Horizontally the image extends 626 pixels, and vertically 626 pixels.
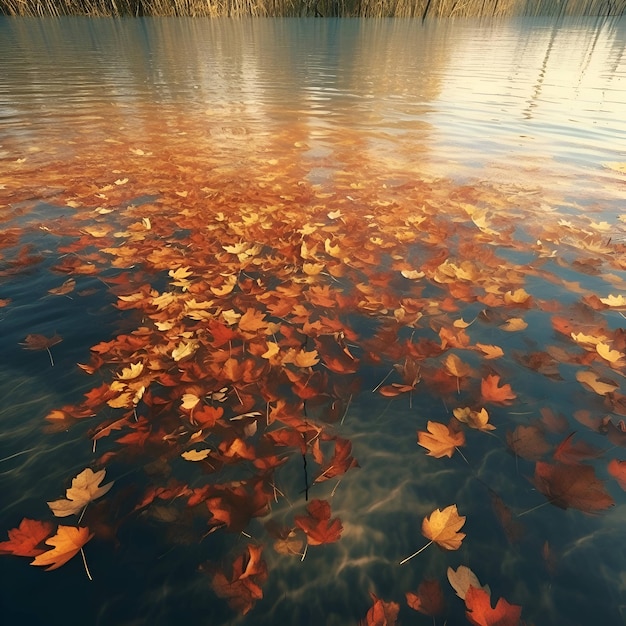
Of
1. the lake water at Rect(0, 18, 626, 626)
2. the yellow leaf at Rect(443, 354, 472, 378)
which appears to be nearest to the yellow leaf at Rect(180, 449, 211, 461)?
the lake water at Rect(0, 18, 626, 626)

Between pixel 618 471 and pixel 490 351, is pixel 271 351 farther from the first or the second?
pixel 618 471

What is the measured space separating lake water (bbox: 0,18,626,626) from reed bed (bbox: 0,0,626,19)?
134 feet

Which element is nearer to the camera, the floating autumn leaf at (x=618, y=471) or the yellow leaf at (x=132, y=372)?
the floating autumn leaf at (x=618, y=471)

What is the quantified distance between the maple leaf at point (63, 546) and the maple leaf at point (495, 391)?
2.03 meters

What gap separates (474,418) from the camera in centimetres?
196

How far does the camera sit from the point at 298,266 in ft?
10.8

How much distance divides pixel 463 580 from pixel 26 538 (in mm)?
1717

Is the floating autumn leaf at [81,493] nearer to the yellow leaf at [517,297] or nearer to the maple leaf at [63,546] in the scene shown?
the maple leaf at [63,546]

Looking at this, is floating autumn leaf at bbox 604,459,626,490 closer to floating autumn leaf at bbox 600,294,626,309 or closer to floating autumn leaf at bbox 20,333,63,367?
floating autumn leaf at bbox 600,294,626,309

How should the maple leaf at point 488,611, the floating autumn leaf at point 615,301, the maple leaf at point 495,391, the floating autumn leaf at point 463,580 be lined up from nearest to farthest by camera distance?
1. the maple leaf at point 488,611
2. the floating autumn leaf at point 463,580
3. the maple leaf at point 495,391
4. the floating autumn leaf at point 615,301

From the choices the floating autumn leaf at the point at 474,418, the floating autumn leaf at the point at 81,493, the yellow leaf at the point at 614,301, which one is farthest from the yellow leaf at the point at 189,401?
the yellow leaf at the point at 614,301

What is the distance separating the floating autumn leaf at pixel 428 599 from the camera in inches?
52.4

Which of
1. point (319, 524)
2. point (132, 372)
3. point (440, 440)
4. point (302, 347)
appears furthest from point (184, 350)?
point (440, 440)

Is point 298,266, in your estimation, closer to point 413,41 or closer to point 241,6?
point 413,41
